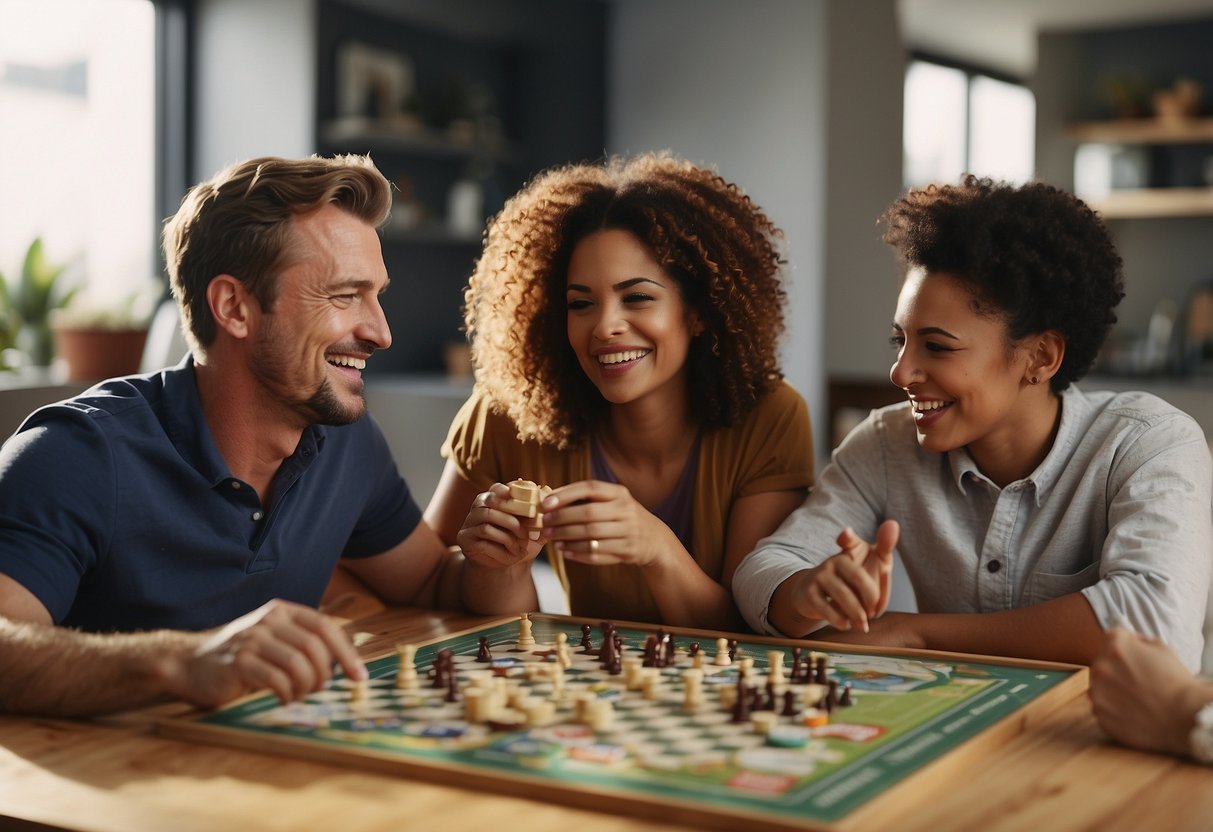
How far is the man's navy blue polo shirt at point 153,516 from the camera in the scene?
5.44ft

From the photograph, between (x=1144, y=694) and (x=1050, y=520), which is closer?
(x=1144, y=694)

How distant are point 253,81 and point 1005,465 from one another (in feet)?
14.7

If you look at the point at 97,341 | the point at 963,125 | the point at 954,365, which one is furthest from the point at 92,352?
the point at 963,125

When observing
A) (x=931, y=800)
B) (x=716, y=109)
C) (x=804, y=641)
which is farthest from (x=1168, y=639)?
(x=716, y=109)

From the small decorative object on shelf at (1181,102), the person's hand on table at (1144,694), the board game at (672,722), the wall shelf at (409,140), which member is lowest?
the board game at (672,722)

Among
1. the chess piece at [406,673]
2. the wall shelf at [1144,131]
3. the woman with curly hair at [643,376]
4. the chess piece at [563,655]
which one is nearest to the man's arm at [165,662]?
the chess piece at [406,673]

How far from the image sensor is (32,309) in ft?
15.9

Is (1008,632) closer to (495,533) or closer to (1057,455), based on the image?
(1057,455)

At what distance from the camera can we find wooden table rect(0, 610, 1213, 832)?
1.16 metres

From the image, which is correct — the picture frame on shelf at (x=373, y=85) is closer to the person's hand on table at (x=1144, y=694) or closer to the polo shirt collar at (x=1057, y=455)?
the polo shirt collar at (x=1057, y=455)

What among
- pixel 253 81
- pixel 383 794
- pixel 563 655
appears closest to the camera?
pixel 383 794

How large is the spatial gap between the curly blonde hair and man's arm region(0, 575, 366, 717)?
0.95 meters

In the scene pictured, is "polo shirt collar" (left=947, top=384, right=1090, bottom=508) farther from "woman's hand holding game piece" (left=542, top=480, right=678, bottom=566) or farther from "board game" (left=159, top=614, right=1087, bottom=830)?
"woman's hand holding game piece" (left=542, top=480, right=678, bottom=566)

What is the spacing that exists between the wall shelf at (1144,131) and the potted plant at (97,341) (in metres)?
4.78
